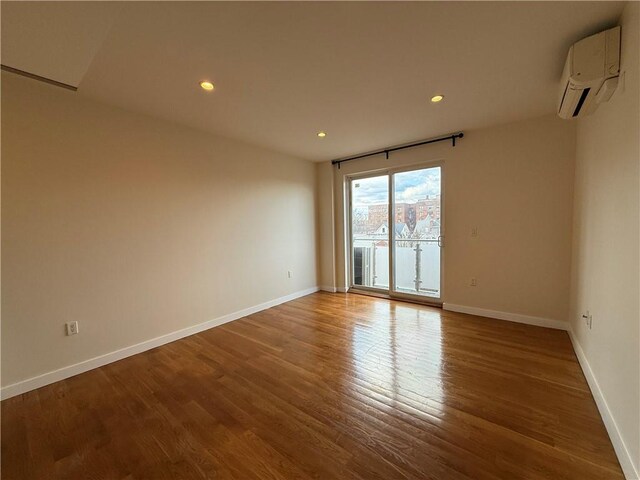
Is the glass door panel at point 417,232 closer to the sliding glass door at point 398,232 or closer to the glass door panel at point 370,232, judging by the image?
the sliding glass door at point 398,232

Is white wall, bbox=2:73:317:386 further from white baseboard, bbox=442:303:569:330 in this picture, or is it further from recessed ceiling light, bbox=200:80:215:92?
white baseboard, bbox=442:303:569:330

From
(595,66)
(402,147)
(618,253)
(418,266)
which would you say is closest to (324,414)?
(618,253)

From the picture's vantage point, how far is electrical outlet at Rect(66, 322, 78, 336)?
2.21 metres

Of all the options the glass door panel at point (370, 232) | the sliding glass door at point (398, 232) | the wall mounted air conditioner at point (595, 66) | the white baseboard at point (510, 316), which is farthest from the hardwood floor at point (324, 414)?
the wall mounted air conditioner at point (595, 66)

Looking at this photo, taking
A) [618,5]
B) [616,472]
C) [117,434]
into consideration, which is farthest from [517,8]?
[117,434]

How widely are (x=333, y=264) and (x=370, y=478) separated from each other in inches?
143

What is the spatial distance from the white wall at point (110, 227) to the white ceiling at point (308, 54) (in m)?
0.33

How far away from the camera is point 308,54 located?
1.76m

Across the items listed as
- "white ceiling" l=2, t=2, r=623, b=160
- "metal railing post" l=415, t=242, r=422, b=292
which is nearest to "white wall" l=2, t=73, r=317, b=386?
"white ceiling" l=2, t=2, r=623, b=160

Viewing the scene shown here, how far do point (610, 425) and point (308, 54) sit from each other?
9.55 ft

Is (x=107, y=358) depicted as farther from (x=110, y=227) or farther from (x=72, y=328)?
(x=110, y=227)

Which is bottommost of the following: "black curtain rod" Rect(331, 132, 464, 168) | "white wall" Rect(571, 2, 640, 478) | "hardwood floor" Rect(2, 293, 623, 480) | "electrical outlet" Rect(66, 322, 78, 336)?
"hardwood floor" Rect(2, 293, 623, 480)

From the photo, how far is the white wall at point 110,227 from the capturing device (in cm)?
199

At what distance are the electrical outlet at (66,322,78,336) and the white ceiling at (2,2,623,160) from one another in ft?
6.48
